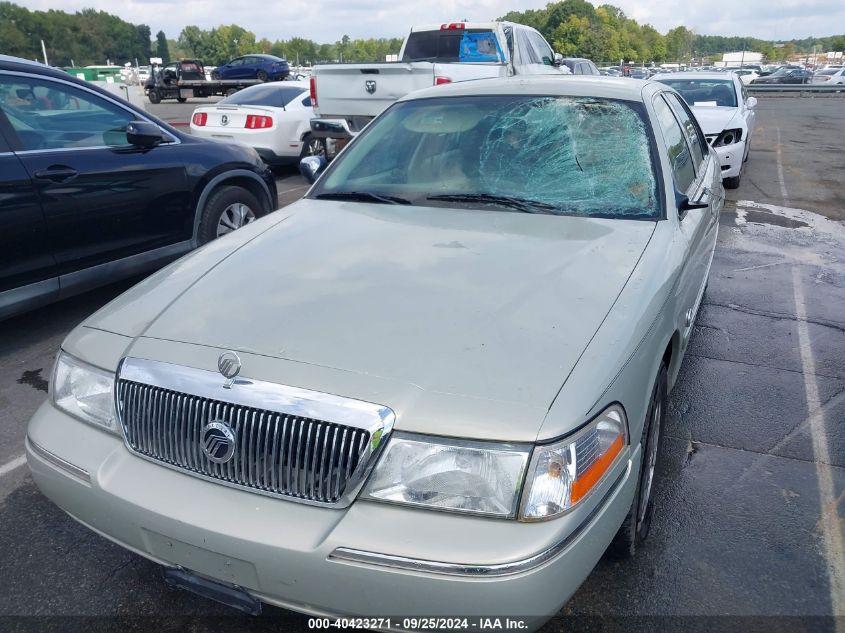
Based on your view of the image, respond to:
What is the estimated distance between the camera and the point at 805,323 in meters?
5.27

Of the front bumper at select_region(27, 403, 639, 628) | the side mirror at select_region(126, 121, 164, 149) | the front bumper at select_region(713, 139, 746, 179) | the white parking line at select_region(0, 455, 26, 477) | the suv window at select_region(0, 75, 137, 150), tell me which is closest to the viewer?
the front bumper at select_region(27, 403, 639, 628)

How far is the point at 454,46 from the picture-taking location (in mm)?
11953

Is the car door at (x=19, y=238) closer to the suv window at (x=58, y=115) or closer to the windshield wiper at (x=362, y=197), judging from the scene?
the suv window at (x=58, y=115)

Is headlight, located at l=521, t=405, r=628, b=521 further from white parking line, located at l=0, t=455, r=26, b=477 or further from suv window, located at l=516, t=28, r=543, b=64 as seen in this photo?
suv window, located at l=516, t=28, r=543, b=64

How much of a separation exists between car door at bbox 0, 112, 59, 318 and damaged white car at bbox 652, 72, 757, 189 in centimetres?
753

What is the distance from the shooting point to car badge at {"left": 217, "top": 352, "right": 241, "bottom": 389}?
203cm

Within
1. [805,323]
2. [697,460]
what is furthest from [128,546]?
[805,323]

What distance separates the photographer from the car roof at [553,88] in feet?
12.0

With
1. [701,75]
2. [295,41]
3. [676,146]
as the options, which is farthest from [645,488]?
[295,41]

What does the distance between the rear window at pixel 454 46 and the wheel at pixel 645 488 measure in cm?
931

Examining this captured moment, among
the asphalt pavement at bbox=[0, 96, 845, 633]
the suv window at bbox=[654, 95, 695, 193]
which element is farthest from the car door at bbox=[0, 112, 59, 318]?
the suv window at bbox=[654, 95, 695, 193]

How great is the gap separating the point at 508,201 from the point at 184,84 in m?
31.8

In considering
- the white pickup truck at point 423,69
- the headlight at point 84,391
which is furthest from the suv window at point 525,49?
the headlight at point 84,391

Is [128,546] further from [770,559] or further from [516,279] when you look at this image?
[770,559]
